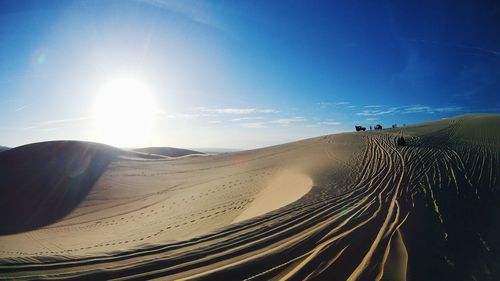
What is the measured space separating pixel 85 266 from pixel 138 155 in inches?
1216

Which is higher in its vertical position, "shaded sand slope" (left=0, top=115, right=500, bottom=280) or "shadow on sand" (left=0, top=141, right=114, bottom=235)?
"shadow on sand" (left=0, top=141, right=114, bottom=235)

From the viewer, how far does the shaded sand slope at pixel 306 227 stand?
420 centimetres

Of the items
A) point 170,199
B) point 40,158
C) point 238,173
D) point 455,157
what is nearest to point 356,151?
point 455,157

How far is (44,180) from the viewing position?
61.6 ft

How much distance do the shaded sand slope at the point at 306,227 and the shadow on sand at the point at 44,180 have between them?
4.09ft

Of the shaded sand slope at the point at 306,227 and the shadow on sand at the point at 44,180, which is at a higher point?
the shadow on sand at the point at 44,180

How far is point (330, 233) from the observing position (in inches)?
218

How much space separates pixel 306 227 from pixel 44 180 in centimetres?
1944

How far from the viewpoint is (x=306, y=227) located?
5941 millimetres

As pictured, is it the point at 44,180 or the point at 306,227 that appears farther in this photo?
the point at 44,180

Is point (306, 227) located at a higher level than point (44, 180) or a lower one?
lower

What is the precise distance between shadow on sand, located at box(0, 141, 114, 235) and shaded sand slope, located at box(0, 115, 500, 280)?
1248 millimetres

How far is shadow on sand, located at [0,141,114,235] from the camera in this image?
48.2ft

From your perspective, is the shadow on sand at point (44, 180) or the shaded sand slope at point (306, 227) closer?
the shaded sand slope at point (306, 227)
